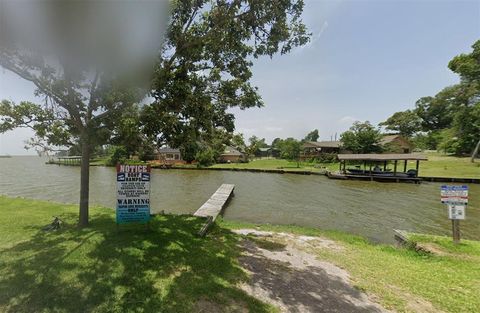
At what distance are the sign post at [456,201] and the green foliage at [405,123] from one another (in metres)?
65.3

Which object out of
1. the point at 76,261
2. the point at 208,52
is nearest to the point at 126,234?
the point at 76,261

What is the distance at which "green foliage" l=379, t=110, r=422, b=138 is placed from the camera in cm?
6116

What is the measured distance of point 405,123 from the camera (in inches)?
2447

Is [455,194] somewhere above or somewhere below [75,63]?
below

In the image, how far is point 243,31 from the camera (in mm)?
5789

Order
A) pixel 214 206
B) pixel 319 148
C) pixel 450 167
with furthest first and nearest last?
1. pixel 319 148
2. pixel 450 167
3. pixel 214 206

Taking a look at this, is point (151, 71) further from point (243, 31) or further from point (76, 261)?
point (76, 261)

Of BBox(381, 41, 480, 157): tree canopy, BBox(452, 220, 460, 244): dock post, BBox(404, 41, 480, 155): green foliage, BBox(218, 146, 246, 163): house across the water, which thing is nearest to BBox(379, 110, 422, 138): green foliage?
BBox(381, 41, 480, 157): tree canopy

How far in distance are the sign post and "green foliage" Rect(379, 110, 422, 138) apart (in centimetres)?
6528

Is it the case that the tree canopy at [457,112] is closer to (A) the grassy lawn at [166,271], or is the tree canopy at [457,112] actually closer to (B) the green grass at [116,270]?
(A) the grassy lawn at [166,271]

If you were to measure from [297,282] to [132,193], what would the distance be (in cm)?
474

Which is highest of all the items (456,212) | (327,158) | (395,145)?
(395,145)

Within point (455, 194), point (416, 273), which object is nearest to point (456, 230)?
point (455, 194)

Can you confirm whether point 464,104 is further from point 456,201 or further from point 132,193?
point 132,193
